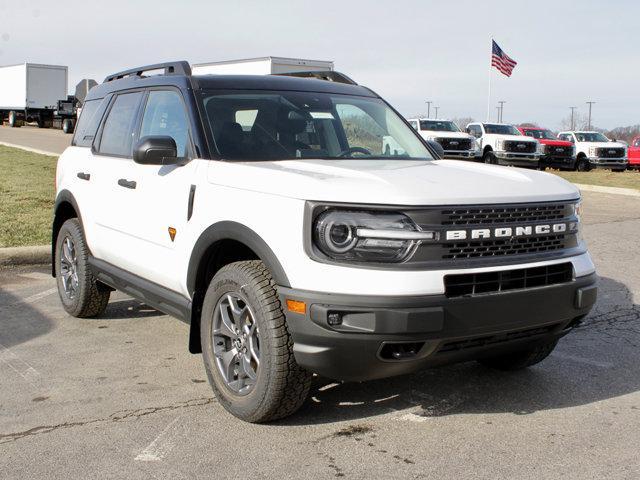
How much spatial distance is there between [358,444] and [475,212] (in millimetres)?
1260

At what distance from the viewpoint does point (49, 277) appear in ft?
26.1

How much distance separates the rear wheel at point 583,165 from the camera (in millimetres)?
31875

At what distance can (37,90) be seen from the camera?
49.3m

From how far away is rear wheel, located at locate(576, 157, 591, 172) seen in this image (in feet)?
105

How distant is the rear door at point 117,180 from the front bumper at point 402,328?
192 centimetres

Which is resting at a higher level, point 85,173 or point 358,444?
point 85,173

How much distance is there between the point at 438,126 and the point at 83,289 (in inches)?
987

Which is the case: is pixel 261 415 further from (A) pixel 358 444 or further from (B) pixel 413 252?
(B) pixel 413 252

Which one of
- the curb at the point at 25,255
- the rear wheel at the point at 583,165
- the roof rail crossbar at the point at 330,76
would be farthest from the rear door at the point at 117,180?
the rear wheel at the point at 583,165

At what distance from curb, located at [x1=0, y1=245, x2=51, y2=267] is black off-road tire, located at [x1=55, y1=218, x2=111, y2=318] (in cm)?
226

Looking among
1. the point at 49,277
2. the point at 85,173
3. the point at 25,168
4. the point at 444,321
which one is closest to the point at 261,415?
the point at 444,321

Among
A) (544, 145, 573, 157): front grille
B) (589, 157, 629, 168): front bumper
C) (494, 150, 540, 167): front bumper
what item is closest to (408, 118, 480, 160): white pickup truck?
(494, 150, 540, 167): front bumper

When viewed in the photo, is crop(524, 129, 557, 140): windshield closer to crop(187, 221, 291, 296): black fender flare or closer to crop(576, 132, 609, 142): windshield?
crop(576, 132, 609, 142): windshield

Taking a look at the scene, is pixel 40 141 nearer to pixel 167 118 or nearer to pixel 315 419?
pixel 167 118
